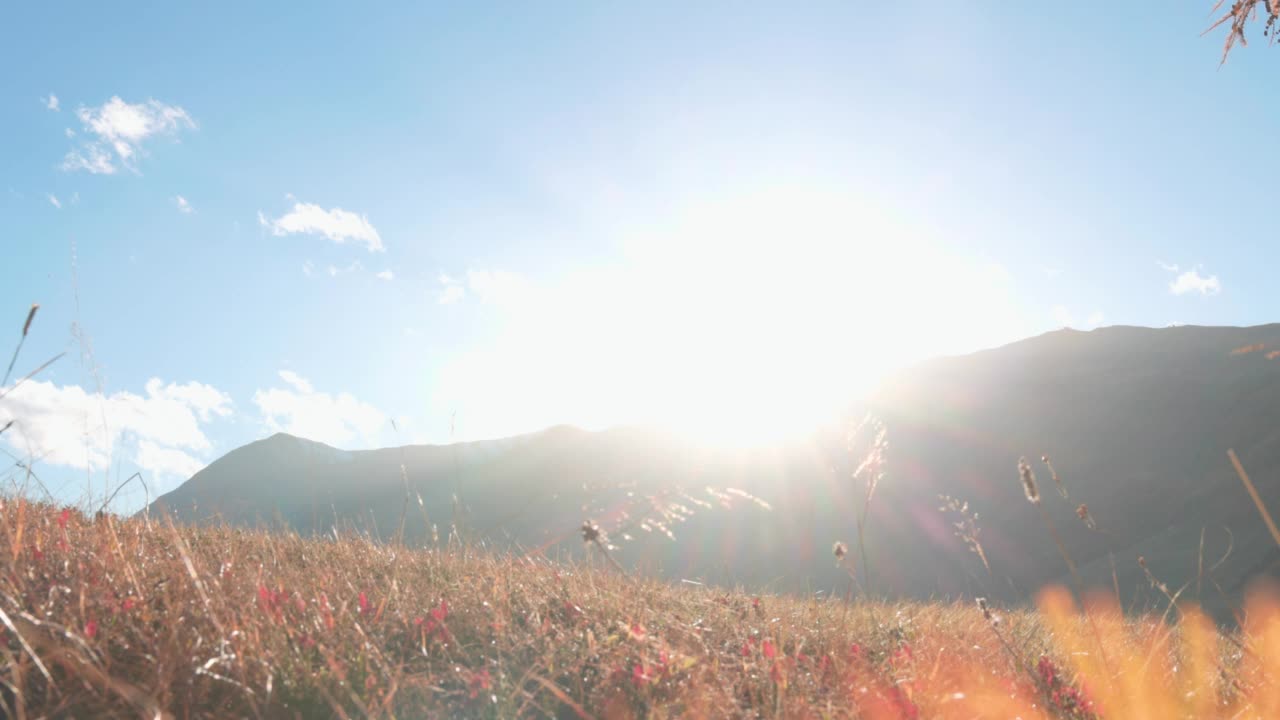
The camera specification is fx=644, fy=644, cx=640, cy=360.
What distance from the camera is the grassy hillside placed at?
187 centimetres

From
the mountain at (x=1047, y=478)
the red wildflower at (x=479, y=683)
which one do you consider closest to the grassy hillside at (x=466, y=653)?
the red wildflower at (x=479, y=683)

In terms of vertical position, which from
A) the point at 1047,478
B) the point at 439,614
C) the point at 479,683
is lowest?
the point at 1047,478

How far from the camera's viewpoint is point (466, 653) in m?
2.47

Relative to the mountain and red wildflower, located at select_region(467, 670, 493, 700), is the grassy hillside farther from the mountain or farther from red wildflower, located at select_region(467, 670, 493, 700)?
the mountain

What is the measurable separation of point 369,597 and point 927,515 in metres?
38.4

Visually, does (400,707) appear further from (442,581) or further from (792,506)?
(792,506)

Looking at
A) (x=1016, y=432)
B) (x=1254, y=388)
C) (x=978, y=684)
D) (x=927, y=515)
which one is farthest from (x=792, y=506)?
(x=978, y=684)

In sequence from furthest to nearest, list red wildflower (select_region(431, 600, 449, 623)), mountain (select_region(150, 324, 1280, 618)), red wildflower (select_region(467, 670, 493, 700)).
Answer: mountain (select_region(150, 324, 1280, 618)) < red wildflower (select_region(431, 600, 449, 623)) < red wildflower (select_region(467, 670, 493, 700))

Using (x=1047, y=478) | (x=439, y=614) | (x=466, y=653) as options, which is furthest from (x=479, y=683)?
(x=1047, y=478)

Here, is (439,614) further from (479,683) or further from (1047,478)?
(1047,478)

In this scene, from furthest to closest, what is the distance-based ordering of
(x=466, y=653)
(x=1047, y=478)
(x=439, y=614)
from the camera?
1. (x=1047, y=478)
2. (x=439, y=614)
3. (x=466, y=653)

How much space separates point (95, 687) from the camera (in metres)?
1.75

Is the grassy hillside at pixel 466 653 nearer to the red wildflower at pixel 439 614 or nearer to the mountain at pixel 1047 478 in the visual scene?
the red wildflower at pixel 439 614

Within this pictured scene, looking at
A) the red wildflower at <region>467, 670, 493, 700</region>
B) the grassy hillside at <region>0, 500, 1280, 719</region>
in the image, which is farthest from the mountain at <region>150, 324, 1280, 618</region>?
the red wildflower at <region>467, 670, 493, 700</region>
